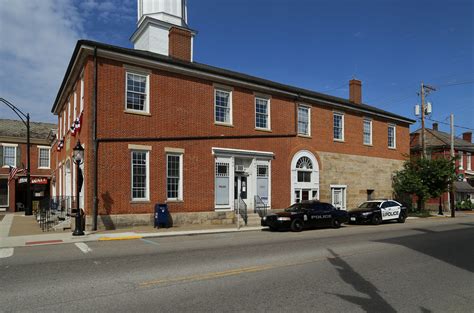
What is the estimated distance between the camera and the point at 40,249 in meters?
12.4

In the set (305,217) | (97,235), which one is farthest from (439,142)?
(97,235)

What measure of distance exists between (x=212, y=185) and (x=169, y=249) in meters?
9.92

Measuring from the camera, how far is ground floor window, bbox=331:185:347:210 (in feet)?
96.3

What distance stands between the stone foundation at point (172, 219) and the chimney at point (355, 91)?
17.9 m

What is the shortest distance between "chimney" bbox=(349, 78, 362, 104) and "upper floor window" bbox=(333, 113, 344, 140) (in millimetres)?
5070

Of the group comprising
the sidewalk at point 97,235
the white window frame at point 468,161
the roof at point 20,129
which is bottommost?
the sidewalk at point 97,235

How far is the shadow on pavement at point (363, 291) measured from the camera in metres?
6.24

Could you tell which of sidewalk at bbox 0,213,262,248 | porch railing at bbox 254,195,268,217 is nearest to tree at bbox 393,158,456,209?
porch railing at bbox 254,195,268,217

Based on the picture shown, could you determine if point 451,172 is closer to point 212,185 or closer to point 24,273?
point 212,185

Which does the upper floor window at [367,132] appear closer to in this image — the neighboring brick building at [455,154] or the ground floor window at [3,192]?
the neighboring brick building at [455,154]

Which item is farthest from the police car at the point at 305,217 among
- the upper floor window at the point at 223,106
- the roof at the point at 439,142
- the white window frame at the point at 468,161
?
the white window frame at the point at 468,161

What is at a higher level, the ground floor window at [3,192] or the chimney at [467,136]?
the chimney at [467,136]

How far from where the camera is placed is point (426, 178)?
109 feet

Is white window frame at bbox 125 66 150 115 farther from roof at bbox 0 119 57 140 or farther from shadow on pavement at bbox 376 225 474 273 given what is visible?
roof at bbox 0 119 57 140
